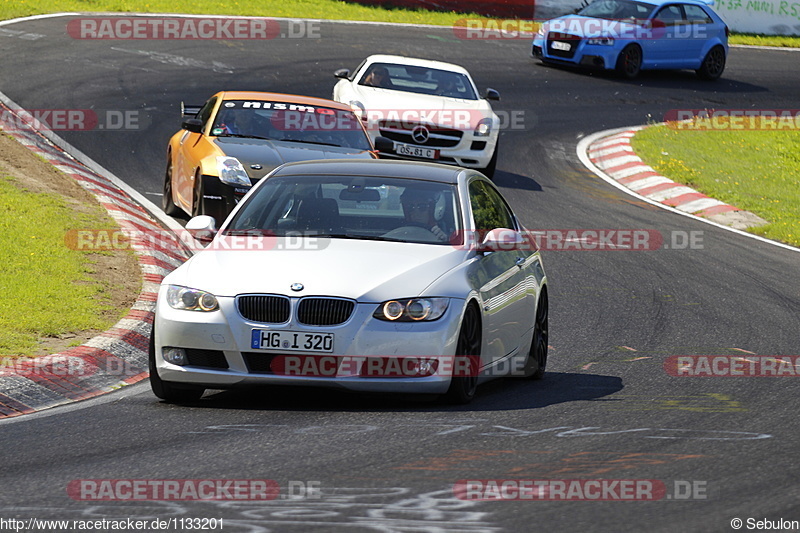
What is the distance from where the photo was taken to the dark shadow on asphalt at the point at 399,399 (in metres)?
7.92

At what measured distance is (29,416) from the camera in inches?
302

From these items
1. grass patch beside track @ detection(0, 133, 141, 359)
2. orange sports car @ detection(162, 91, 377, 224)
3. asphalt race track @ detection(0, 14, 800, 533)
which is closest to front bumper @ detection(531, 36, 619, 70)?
asphalt race track @ detection(0, 14, 800, 533)

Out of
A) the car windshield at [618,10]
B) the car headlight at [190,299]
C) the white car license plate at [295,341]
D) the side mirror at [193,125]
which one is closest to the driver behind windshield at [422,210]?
the white car license plate at [295,341]

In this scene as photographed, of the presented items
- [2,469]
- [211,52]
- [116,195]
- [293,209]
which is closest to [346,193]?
[293,209]

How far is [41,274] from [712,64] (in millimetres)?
23187

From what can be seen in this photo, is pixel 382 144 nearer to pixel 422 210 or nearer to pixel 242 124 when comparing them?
pixel 242 124

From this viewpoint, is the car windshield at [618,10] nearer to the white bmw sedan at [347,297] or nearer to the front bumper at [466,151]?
the front bumper at [466,151]

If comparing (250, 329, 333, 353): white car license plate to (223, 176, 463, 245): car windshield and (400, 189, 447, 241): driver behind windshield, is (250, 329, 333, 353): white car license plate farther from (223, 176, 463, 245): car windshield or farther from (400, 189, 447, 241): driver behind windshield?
(400, 189, 447, 241): driver behind windshield

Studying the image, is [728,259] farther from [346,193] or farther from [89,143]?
[89,143]

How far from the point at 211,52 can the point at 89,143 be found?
809 centimetres

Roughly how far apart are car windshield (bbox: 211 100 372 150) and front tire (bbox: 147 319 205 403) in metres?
6.53

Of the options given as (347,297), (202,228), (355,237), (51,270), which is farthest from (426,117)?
(347,297)

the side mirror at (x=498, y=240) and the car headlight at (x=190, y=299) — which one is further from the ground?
the side mirror at (x=498, y=240)

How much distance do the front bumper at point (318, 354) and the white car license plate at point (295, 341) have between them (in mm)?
23
